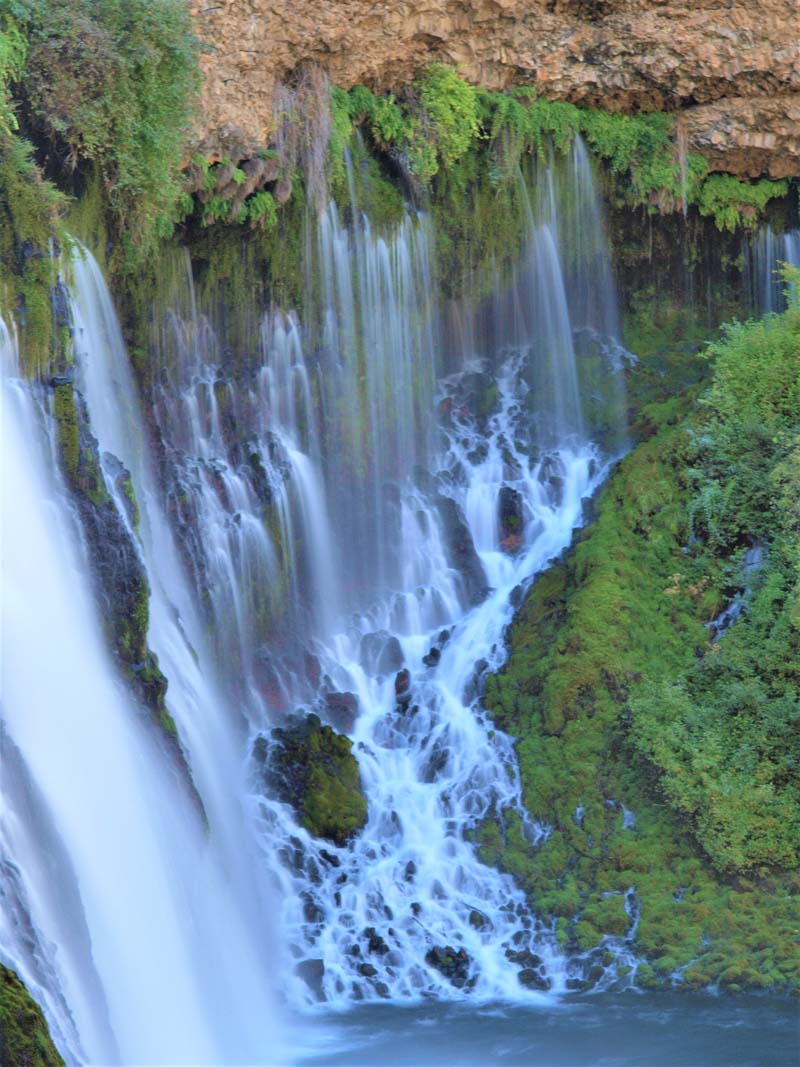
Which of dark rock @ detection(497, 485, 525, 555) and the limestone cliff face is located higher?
the limestone cliff face

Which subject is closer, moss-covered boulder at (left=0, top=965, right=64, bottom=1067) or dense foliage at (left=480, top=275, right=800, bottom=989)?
moss-covered boulder at (left=0, top=965, right=64, bottom=1067)

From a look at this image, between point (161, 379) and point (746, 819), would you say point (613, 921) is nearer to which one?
point (746, 819)

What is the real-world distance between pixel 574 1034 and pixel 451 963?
1.45m

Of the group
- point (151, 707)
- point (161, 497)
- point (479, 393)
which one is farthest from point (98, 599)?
point (479, 393)

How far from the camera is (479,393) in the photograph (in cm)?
1908

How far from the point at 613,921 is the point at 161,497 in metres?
5.98

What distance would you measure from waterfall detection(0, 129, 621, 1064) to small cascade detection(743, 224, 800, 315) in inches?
76.4

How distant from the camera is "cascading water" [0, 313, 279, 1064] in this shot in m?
9.96

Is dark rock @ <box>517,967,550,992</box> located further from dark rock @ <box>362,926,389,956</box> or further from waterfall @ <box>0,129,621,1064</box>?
dark rock @ <box>362,926,389,956</box>

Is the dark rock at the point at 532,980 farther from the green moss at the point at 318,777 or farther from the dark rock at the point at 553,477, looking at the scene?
the dark rock at the point at 553,477

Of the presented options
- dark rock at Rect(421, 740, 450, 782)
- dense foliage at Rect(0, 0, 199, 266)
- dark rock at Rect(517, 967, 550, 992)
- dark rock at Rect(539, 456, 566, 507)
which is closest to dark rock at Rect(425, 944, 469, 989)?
dark rock at Rect(517, 967, 550, 992)

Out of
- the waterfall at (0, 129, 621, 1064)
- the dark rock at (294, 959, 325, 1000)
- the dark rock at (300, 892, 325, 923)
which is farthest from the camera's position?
the dark rock at (300, 892, 325, 923)

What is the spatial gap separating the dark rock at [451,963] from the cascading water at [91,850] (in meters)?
1.43

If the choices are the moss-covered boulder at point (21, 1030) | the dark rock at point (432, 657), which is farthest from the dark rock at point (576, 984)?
the moss-covered boulder at point (21, 1030)
